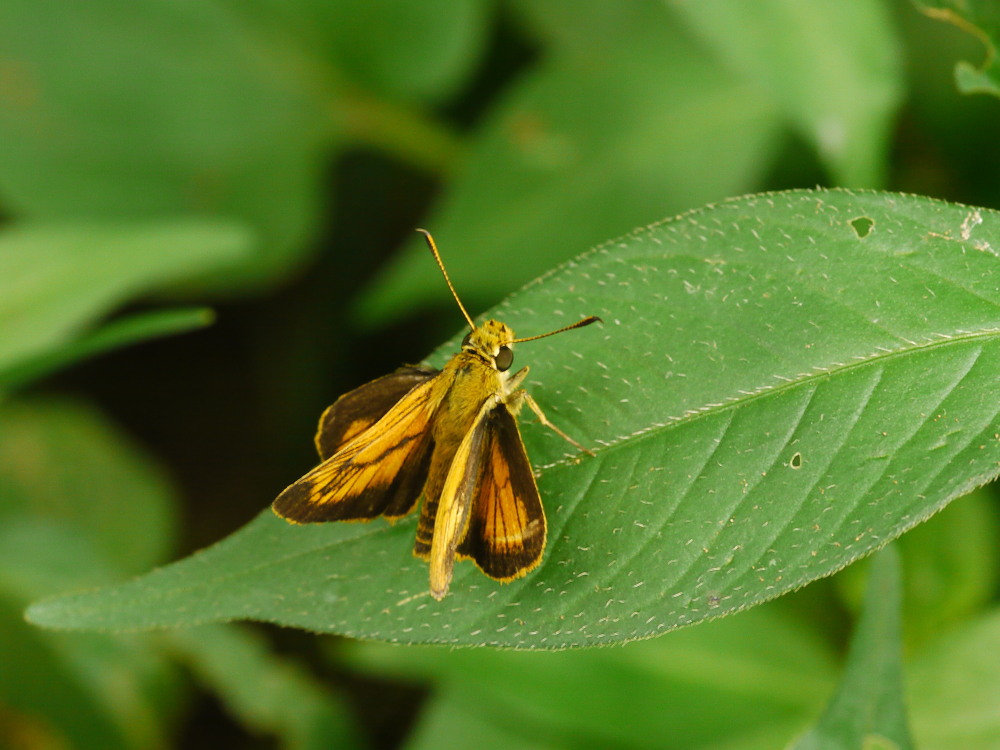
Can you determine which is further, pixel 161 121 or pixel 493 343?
pixel 161 121

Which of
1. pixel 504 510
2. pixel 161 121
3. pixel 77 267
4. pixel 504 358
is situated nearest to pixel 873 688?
pixel 504 510

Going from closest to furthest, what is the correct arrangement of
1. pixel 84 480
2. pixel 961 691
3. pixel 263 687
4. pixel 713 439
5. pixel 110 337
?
pixel 713 439
pixel 110 337
pixel 961 691
pixel 263 687
pixel 84 480

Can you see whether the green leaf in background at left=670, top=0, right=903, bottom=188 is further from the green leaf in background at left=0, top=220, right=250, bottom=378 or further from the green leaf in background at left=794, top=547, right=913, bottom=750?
the green leaf in background at left=0, top=220, right=250, bottom=378

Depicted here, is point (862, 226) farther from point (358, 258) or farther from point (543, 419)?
point (358, 258)

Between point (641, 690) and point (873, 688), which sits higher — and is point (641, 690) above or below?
below

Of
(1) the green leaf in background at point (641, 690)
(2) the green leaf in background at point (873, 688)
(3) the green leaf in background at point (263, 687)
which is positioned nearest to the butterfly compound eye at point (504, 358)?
(2) the green leaf in background at point (873, 688)

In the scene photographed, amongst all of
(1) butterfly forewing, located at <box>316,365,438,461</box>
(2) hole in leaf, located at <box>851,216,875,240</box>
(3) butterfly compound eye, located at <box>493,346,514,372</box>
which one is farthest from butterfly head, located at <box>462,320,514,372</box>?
(2) hole in leaf, located at <box>851,216,875,240</box>

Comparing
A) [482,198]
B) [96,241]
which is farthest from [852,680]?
[96,241]
